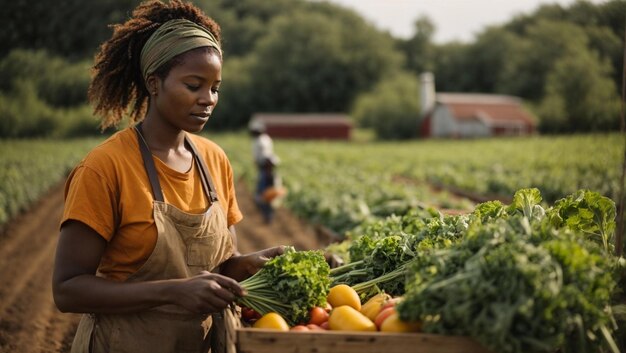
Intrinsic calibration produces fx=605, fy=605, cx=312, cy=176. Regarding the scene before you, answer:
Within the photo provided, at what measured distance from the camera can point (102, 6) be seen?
6.82 m

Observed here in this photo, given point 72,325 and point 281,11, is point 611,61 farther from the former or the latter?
point 281,11

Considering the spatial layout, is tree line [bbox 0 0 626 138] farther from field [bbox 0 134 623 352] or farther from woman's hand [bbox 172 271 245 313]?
woman's hand [bbox 172 271 245 313]

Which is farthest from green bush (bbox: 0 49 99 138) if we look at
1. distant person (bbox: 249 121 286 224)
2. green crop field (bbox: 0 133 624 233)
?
distant person (bbox: 249 121 286 224)

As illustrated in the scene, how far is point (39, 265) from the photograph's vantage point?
30.1 feet

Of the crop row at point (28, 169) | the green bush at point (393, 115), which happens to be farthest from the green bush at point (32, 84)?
the green bush at point (393, 115)

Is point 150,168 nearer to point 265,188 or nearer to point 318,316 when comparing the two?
point 318,316

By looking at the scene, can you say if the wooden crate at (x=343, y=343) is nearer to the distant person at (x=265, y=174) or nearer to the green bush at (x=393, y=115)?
the distant person at (x=265, y=174)

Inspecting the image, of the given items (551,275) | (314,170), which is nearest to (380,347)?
(551,275)

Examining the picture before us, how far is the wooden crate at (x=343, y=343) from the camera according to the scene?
225 cm

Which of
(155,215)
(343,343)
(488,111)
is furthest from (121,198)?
(488,111)

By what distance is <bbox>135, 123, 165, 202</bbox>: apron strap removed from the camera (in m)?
2.71

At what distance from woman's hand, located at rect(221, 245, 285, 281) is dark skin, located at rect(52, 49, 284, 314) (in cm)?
51

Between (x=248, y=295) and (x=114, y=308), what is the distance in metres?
0.57

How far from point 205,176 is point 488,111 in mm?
55425
